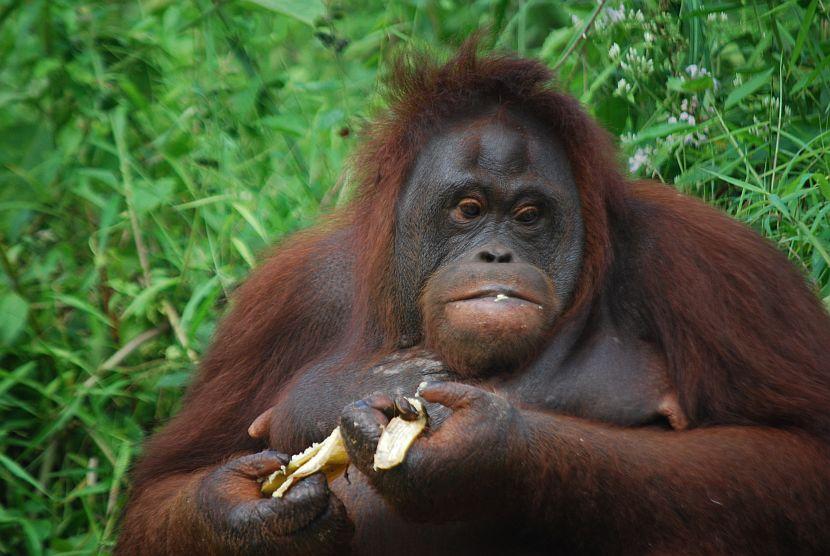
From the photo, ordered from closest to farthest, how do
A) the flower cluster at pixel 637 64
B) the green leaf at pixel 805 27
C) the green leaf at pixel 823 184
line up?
the green leaf at pixel 823 184 < the green leaf at pixel 805 27 < the flower cluster at pixel 637 64

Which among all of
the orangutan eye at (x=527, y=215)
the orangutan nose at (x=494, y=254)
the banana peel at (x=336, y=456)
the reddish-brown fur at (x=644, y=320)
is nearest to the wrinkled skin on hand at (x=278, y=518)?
the banana peel at (x=336, y=456)

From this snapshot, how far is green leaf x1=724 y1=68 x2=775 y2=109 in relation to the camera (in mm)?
4508

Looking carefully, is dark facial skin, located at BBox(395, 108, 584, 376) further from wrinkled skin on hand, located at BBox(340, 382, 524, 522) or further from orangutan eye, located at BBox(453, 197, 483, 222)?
wrinkled skin on hand, located at BBox(340, 382, 524, 522)

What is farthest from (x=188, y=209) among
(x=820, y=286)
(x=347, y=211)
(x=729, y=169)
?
(x=820, y=286)

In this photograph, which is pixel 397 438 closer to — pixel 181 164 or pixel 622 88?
pixel 622 88

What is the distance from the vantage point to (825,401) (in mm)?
3389

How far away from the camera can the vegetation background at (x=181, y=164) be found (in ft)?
15.0

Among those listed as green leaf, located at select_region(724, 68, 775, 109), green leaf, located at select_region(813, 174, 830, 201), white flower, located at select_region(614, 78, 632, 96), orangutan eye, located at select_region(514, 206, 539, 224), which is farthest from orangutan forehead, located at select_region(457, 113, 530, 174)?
white flower, located at select_region(614, 78, 632, 96)

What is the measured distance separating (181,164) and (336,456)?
2356 millimetres

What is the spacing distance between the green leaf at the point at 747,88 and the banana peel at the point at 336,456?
1922 millimetres

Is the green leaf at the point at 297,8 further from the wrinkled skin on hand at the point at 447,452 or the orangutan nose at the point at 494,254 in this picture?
the wrinkled skin on hand at the point at 447,452

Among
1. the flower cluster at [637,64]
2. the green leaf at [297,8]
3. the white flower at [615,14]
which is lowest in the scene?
the flower cluster at [637,64]

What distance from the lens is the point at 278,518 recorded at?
3238mm

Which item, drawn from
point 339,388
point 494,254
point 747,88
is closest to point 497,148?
point 494,254
